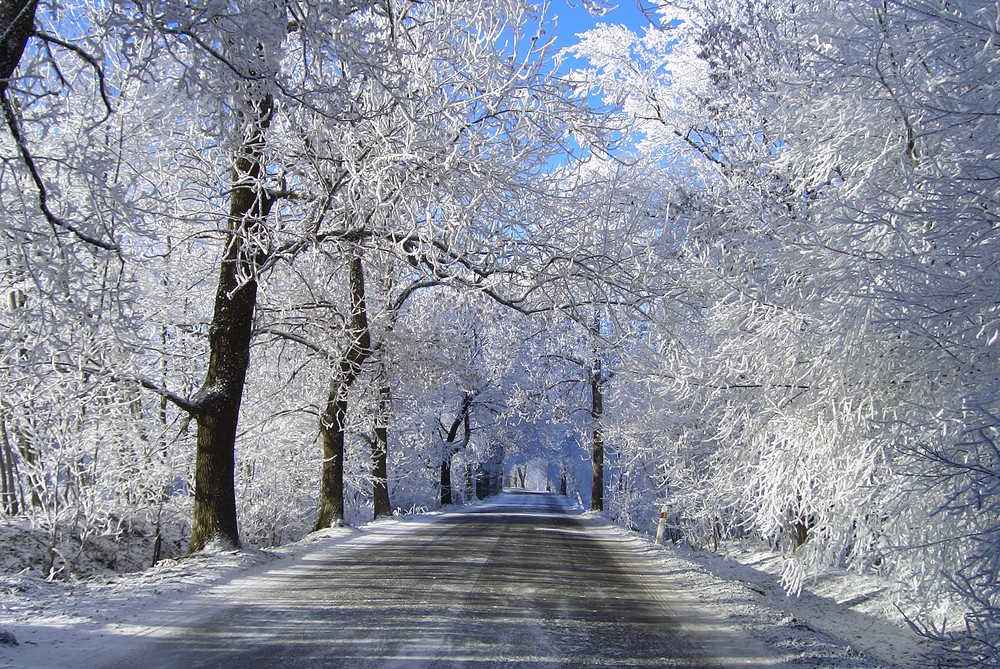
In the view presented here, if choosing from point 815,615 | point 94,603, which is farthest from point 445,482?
point 94,603

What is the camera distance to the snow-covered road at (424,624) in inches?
180

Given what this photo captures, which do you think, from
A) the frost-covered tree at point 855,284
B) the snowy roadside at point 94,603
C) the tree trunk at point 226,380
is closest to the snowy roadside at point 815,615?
the frost-covered tree at point 855,284

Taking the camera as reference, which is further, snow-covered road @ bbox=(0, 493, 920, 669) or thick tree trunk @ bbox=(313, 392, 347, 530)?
thick tree trunk @ bbox=(313, 392, 347, 530)

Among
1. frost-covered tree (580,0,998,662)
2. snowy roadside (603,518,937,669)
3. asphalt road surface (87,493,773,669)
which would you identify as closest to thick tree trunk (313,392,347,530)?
asphalt road surface (87,493,773,669)

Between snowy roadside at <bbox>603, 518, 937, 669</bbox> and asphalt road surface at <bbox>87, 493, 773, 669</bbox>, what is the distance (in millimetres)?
362

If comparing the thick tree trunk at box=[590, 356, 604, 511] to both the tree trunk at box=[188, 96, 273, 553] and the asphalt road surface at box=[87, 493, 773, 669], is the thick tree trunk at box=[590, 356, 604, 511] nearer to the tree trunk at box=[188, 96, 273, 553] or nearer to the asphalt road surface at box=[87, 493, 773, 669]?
the asphalt road surface at box=[87, 493, 773, 669]

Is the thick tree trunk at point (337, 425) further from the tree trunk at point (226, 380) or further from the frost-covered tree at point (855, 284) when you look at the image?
the frost-covered tree at point (855, 284)

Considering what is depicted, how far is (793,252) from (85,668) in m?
7.45

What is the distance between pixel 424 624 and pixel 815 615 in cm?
638

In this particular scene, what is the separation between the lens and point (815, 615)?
30.6ft

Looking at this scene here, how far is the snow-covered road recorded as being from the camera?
457cm

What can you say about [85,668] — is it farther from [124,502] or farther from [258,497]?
[258,497]

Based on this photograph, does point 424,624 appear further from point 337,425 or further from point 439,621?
point 337,425

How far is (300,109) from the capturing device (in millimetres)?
8539
